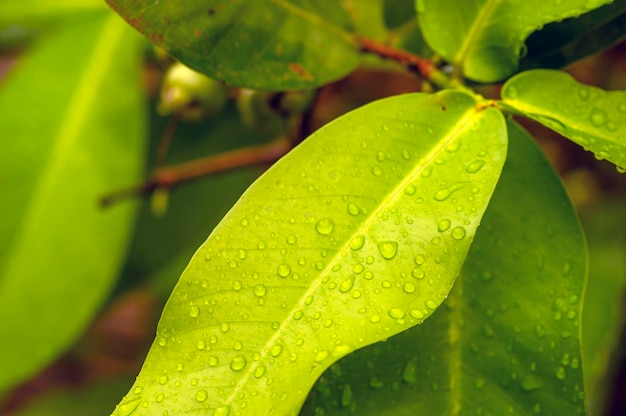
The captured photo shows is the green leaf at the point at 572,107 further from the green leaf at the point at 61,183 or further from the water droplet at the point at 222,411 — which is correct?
the green leaf at the point at 61,183

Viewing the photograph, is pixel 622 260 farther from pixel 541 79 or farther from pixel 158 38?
pixel 158 38

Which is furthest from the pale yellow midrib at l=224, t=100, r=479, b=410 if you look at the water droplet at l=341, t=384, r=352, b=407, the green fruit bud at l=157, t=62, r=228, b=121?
the green fruit bud at l=157, t=62, r=228, b=121

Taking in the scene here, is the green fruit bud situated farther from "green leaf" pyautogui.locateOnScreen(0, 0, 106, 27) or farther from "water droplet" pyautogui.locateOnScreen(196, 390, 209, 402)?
"water droplet" pyautogui.locateOnScreen(196, 390, 209, 402)

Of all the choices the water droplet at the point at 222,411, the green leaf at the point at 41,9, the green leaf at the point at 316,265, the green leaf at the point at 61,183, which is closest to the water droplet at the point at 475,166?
the green leaf at the point at 316,265

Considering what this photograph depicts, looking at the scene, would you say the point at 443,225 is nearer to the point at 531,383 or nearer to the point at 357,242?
the point at 357,242

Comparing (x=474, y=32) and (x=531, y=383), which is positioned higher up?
(x=474, y=32)

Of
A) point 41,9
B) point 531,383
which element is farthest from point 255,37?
Answer: point 41,9
